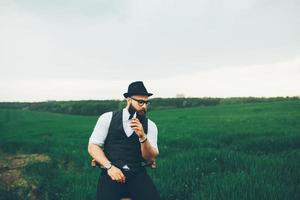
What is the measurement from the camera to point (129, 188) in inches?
189

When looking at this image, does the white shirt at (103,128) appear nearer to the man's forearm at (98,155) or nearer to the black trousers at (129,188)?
the man's forearm at (98,155)

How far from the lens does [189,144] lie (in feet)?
40.3

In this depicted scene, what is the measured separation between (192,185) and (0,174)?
4.41m

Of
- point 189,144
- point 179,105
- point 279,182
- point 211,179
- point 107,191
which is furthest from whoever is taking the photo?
point 179,105

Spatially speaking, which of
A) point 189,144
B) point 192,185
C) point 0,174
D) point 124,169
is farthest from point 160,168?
point 189,144

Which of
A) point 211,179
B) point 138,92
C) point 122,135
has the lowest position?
point 211,179

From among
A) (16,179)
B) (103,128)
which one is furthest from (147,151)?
(16,179)

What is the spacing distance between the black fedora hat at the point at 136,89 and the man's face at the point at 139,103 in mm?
49

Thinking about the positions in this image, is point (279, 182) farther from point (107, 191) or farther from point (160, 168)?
point (107, 191)

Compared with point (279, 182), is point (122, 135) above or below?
above

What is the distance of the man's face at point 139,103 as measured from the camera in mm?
4797

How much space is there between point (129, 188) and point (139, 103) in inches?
42.0

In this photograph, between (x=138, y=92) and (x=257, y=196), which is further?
(x=257, y=196)

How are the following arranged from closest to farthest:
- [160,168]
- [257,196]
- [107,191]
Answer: [107,191] < [257,196] < [160,168]
